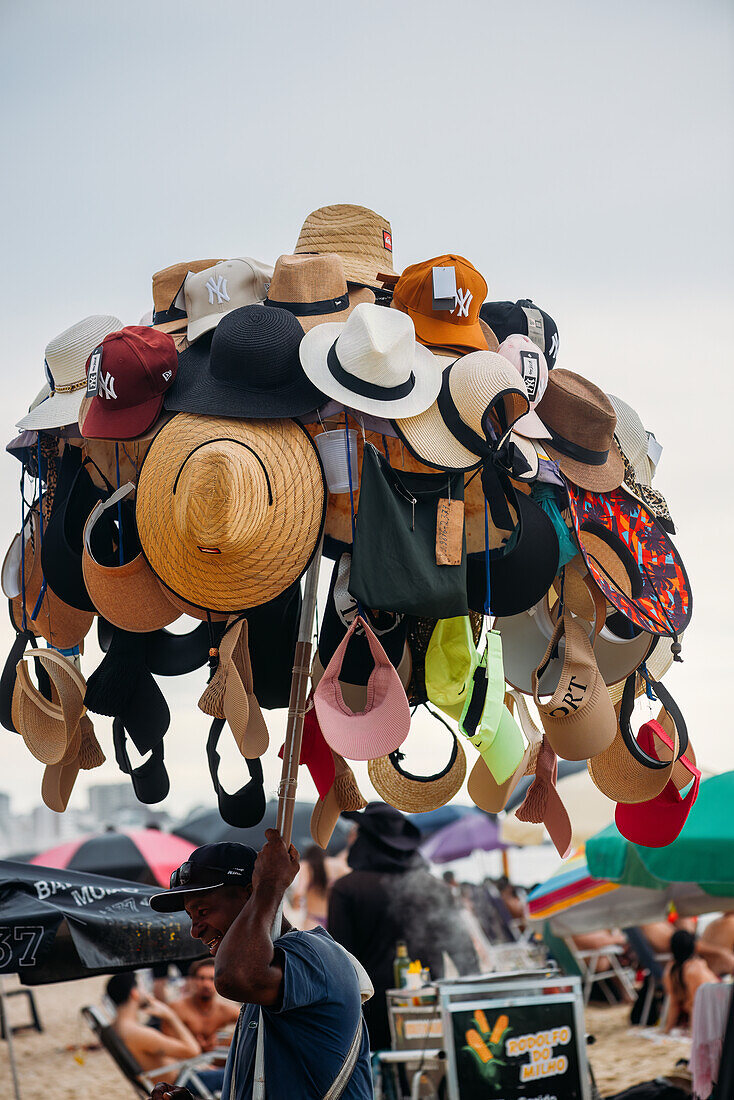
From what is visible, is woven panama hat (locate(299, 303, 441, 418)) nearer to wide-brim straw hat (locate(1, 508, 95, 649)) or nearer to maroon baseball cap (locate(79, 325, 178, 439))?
maroon baseball cap (locate(79, 325, 178, 439))

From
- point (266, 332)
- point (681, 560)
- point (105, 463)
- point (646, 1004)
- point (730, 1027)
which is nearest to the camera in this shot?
point (266, 332)

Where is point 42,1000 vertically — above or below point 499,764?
below

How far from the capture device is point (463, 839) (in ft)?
55.4

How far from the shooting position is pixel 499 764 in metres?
2.67

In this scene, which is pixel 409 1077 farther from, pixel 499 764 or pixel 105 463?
pixel 105 463

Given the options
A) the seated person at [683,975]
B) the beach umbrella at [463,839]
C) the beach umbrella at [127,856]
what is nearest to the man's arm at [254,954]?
the seated person at [683,975]

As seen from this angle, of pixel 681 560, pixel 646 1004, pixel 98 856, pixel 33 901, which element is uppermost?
pixel 681 560

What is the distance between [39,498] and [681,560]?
6.03 feet

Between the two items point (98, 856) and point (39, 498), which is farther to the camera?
point (98, 856)

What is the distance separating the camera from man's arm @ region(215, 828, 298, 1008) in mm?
2150

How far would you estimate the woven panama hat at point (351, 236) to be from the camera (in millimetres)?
2889

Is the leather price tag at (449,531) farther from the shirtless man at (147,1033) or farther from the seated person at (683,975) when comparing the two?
the seated person at (683,975)

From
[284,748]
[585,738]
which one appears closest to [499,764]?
[585,738]

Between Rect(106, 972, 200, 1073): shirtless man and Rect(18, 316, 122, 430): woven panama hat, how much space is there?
4.91 metres
